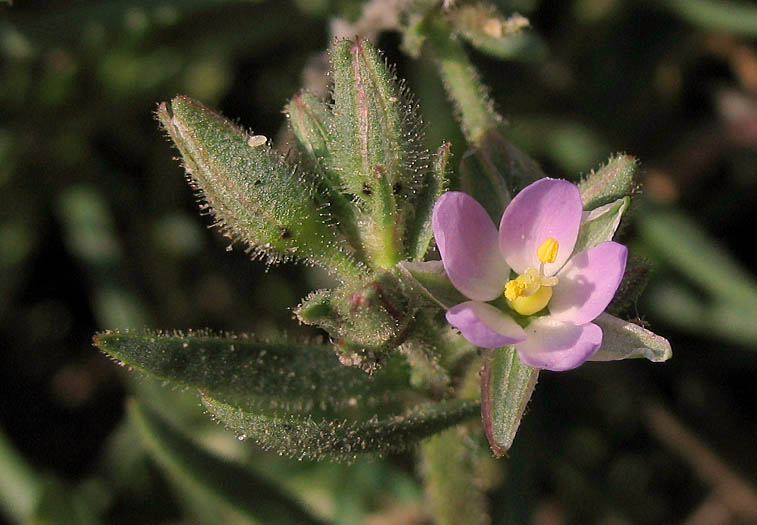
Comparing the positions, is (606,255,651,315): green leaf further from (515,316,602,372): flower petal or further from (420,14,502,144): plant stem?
(420,14,502,144): plant stem

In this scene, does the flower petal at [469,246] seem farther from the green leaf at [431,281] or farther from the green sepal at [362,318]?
the green sepal at [362,318]

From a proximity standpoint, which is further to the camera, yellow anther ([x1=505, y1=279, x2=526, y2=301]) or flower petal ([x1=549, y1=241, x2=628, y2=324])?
yellow anther ([x1=505, y1=279, x2=526, y2=301])

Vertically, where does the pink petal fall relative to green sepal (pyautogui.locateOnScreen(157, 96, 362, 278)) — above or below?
below

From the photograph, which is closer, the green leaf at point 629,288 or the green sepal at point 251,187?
the green sepal at point 251,187

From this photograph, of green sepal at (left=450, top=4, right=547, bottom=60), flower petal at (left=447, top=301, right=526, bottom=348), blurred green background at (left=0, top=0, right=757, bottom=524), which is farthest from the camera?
blurred green background at (left=0, top=0, right=757, bottom=524)

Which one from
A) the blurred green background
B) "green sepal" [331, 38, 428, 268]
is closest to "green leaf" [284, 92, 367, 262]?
"green sepal" [331, 38, 428, 268]

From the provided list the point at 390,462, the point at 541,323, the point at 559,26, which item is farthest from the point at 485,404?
the point at 559,26

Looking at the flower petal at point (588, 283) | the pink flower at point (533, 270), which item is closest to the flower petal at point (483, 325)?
the pink flower at point (533, 270)
